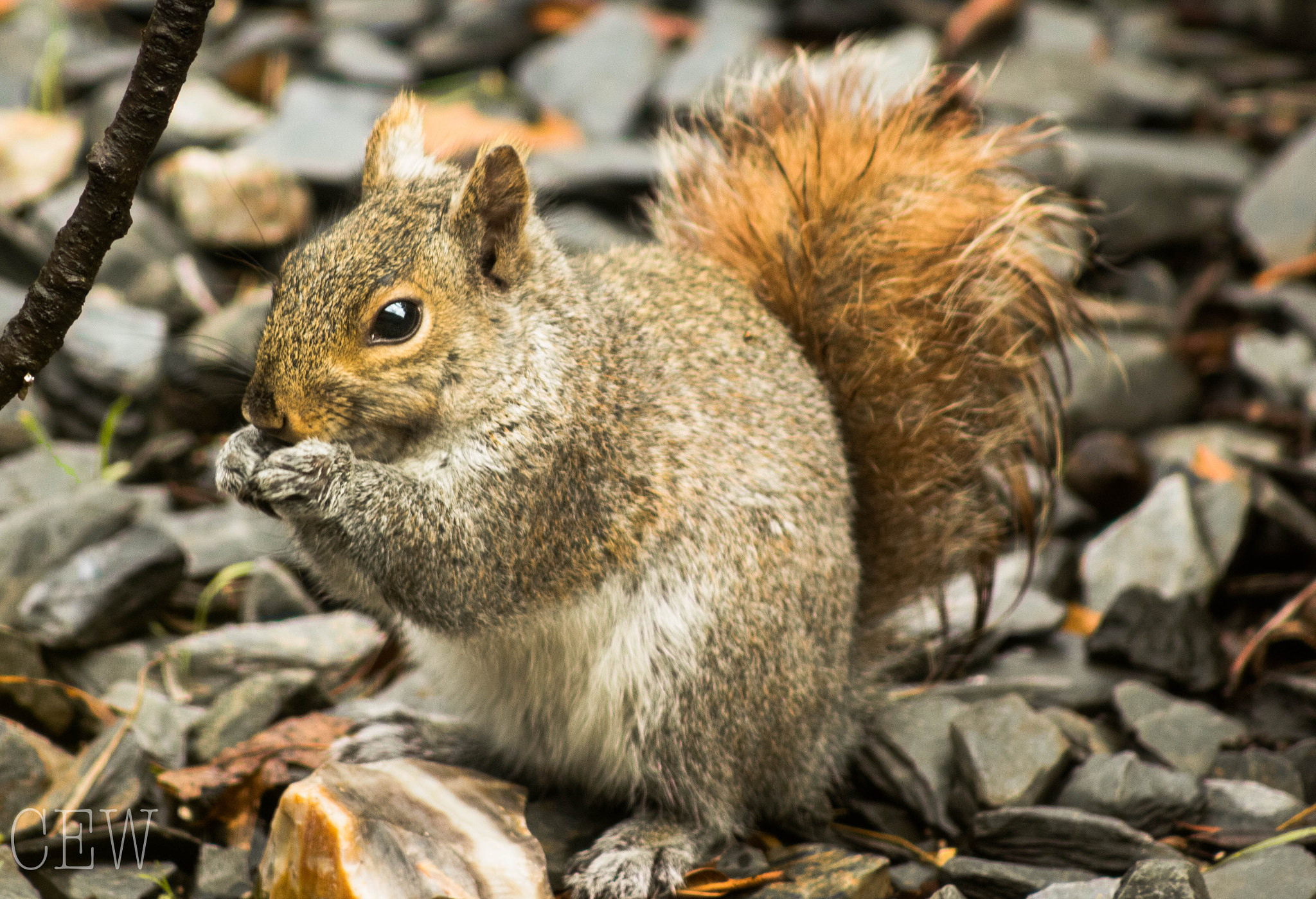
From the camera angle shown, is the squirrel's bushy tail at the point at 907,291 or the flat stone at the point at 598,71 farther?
the flat stone at the point at 598,71

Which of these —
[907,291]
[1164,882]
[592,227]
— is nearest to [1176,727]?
[1164,882]

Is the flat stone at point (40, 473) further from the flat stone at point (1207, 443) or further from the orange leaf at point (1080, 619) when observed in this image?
the flat stone at point (1207, 443)

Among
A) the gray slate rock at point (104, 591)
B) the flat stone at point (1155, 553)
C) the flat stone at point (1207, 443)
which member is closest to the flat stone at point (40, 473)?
the gray slate rock at point (104, 591)

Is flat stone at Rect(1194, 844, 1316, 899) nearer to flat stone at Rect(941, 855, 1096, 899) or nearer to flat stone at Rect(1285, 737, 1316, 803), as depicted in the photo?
flat stone at Rect(941, 855, 1096, 899)

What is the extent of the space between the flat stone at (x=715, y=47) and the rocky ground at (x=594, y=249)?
24 millimetres

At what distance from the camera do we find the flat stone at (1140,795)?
241 centimetres

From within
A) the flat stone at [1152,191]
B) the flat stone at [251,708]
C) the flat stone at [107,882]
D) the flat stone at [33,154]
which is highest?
the flat stone at [33,154]

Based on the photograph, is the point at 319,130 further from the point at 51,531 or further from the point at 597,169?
the point at 51,531

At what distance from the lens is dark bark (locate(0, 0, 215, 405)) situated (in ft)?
5.22

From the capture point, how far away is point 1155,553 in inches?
125

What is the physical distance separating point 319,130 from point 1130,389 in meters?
2.81

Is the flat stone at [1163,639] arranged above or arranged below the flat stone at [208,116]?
below

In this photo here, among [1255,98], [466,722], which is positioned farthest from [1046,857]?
[1255,98]

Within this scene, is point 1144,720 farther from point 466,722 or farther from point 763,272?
point 466,722
